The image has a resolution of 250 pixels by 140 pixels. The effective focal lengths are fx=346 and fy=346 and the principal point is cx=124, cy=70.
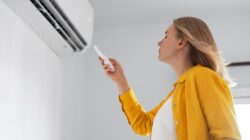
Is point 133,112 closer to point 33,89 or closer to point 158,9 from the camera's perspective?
point 33,89

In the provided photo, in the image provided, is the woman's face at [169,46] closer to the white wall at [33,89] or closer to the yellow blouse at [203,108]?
the yellow blouse at [203,108]

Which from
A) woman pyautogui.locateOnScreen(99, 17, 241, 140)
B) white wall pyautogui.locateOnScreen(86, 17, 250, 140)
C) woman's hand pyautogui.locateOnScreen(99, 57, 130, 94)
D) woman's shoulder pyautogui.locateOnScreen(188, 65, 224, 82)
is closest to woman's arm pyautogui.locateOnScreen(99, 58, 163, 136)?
woman's hand pyautogui.locateOnScreen(99, 57, 130, 94)

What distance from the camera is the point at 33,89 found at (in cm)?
157

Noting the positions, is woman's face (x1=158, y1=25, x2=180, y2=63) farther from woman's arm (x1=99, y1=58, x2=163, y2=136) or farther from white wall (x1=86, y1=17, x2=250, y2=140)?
white wall (x1=86, y1=17, x2=250, y2=140)

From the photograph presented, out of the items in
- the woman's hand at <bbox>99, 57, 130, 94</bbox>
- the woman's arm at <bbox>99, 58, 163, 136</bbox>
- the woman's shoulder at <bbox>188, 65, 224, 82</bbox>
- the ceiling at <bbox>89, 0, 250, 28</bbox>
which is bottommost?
the woman's arm at <bbox>99, 58, 163, 136</bbox>

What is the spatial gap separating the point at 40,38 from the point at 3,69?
1.23ft

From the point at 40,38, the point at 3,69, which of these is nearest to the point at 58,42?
the point at 40,38

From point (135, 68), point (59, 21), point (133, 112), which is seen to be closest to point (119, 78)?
point (133, 112)

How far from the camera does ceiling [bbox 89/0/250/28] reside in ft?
6.84

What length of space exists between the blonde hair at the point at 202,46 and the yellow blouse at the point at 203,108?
50 mm

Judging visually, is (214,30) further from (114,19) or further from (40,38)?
(40,38)

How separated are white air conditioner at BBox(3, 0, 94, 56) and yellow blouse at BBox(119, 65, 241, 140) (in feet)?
2.20

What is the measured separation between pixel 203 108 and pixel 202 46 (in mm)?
221

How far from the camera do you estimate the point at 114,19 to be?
228cm
